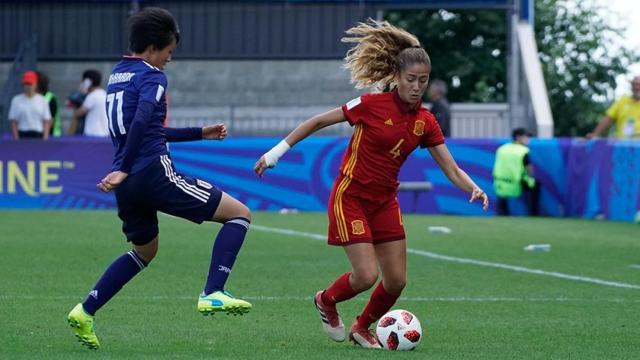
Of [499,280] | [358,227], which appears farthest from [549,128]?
[358,227]

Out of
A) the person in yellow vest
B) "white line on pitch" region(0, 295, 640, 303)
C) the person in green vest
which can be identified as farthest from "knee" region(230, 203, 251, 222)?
the person in green vest

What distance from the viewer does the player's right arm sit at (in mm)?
8781

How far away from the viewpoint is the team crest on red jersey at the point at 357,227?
349 inches

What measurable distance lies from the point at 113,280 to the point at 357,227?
1398 millimetres

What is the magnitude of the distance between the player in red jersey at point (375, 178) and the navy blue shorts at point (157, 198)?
0.42 m

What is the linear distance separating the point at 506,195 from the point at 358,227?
14652 mm

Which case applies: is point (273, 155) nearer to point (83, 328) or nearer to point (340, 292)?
point (340, 292)

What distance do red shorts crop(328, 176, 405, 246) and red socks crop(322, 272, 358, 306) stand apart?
296 mm

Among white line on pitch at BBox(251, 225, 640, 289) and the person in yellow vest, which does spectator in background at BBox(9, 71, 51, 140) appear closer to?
white line on pitch at BBox(251, 225, 640, 289)

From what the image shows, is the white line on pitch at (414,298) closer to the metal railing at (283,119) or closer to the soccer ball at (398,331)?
the soccer ball at (398,331)

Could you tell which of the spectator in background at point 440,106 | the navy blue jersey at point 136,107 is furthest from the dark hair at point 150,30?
the spectator in background at point 440,106

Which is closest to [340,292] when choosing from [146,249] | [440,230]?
[146,249]

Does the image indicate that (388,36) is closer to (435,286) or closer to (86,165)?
(435,286)

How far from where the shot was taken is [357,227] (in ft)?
29.1
